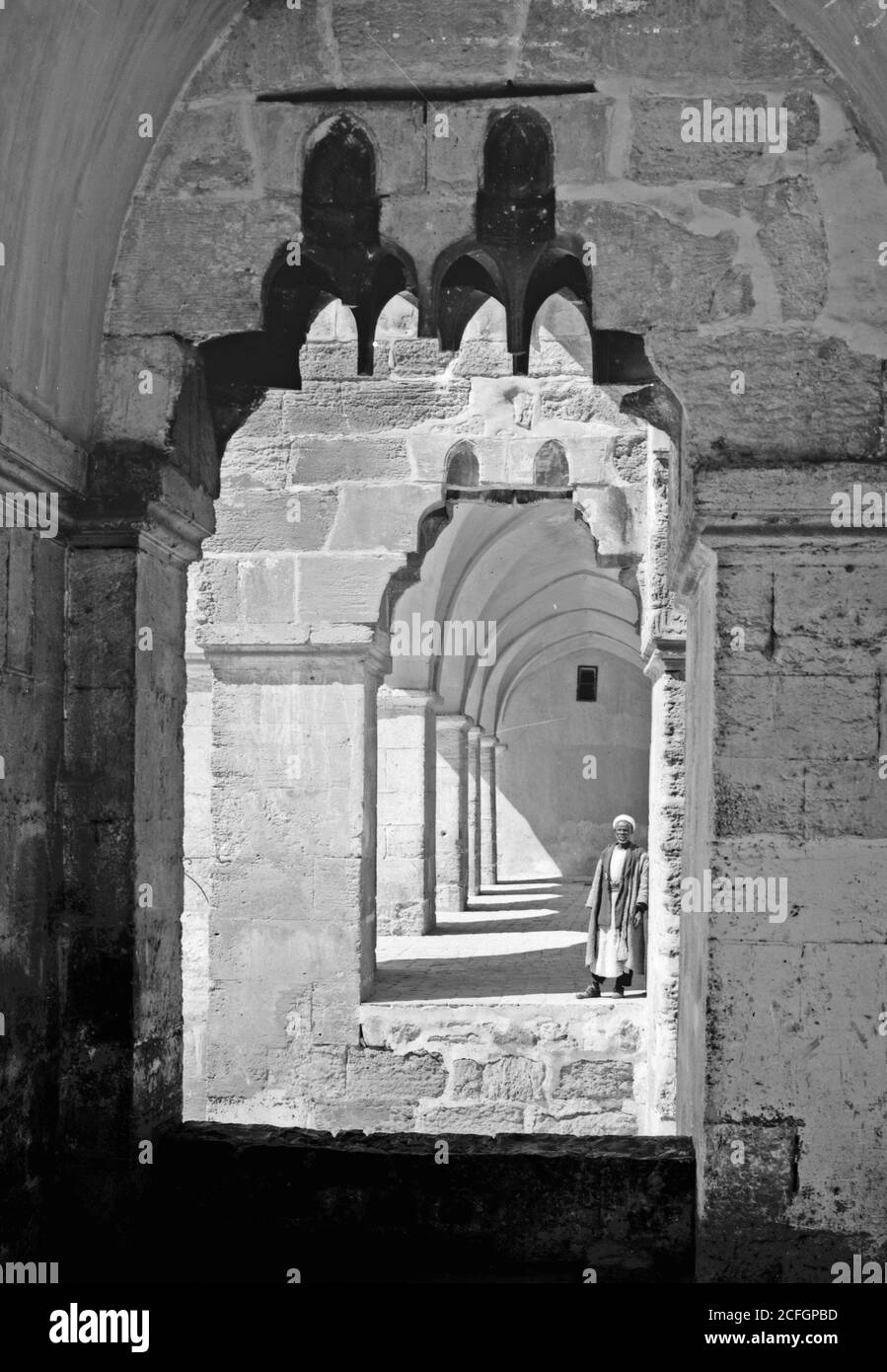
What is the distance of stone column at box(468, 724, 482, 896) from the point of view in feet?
46.3

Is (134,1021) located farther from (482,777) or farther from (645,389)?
(482,777)

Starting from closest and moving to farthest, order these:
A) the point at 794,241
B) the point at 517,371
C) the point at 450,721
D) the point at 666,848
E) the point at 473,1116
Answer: the point at 794,241, the point at 517,371, the point at 666,848, the point at 473,1116, the point at 450,721

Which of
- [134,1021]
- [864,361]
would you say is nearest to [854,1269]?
[134,1021]

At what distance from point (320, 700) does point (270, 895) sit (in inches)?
38.7

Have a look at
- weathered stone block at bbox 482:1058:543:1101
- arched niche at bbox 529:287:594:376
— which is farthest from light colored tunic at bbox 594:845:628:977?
arched niche at bbox 529:287:594:376

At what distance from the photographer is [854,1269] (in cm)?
285

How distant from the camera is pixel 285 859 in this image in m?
6.80

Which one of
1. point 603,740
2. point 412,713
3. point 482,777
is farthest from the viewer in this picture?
point 603,740

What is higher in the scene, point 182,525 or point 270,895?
point 182,525

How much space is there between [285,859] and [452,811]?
5.25 meters

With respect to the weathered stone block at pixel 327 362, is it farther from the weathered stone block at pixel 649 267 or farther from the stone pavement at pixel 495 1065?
the weathered stone block at pixel 649 267

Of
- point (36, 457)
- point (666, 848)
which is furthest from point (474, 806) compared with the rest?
point (36, 457)

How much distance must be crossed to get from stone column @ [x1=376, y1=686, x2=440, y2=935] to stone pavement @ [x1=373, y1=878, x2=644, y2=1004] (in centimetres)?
21

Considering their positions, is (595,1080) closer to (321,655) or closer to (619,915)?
(619,915)
